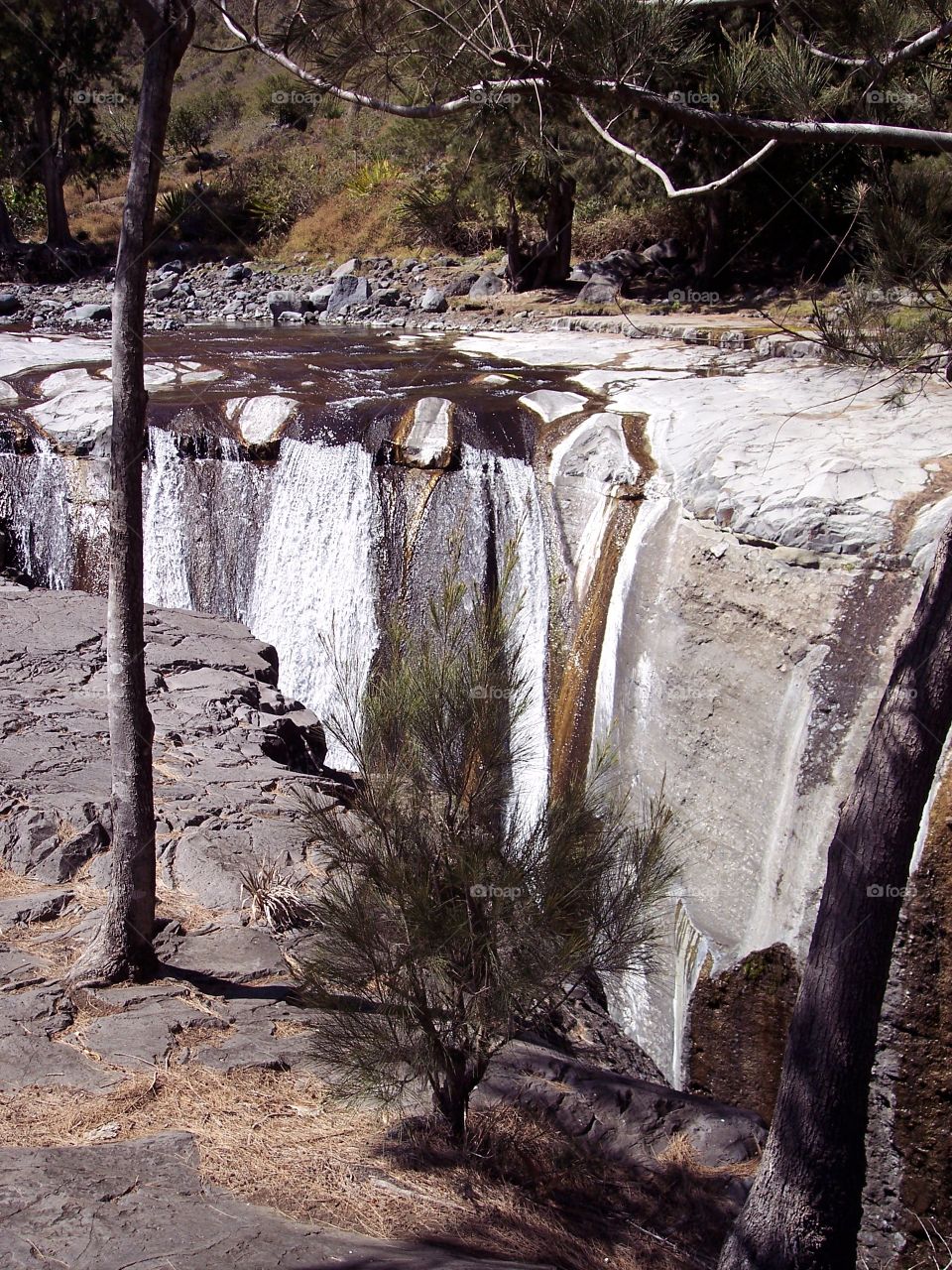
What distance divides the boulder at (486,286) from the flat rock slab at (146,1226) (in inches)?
660

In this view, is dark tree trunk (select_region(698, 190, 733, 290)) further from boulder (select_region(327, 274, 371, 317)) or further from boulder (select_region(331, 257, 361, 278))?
boulder (select_region(331, 257, 361, 278))

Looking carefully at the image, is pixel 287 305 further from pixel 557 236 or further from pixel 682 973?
pixel 682 973

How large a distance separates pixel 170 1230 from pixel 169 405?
8.86 m

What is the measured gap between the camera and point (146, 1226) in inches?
125

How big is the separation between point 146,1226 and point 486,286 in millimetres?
17574

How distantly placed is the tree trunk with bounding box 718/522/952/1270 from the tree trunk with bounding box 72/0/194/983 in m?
2.62

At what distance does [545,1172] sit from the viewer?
14.1 ft

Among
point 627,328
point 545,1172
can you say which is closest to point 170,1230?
point 545,1172

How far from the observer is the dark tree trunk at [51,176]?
26234mm

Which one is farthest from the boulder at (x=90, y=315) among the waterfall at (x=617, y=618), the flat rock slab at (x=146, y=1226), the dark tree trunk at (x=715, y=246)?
the flat rock slab at (x=146, y=1226)

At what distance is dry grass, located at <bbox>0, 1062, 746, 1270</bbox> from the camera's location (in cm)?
365

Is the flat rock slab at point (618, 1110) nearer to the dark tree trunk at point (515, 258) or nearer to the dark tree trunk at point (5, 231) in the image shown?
the dark tree trunk at point (515, 258)

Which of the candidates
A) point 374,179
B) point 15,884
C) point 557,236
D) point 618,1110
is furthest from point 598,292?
point 618,1110

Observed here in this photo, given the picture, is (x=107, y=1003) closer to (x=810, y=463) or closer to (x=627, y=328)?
(x=810, y=463)
